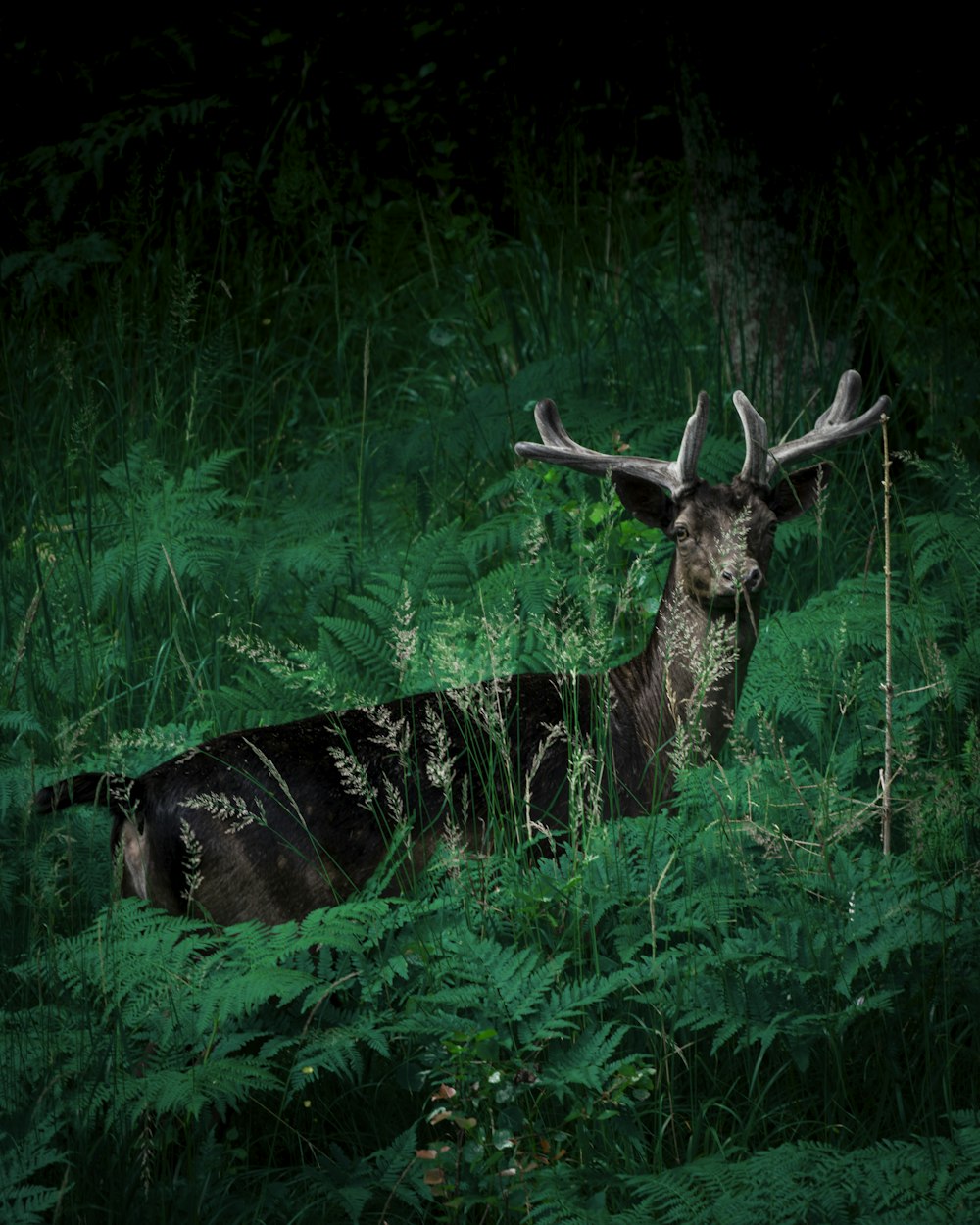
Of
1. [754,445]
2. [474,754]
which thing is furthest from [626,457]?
[474,754]

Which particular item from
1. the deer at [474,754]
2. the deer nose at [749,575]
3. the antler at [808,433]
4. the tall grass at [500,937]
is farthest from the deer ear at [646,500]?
the deer nose at [749,575]

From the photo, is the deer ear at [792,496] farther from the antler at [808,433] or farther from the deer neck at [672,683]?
the deer neck at [672,683]

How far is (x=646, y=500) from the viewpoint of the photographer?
189 inches

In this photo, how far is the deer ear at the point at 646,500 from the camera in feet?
15.6

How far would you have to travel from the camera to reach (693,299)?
23.3 ft

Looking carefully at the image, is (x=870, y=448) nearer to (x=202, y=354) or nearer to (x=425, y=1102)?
(x=202, y=354)

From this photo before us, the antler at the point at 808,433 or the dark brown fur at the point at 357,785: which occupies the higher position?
the antler at the point at 808,433

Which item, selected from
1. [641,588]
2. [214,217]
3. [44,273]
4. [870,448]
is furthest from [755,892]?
[214,217]

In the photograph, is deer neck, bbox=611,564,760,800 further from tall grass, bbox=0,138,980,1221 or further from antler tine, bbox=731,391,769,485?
antler tine, bbox=731,391,769,485

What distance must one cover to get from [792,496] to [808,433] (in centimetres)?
29

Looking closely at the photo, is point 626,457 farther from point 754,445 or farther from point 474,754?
point 474,754

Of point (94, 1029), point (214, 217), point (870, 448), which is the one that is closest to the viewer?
point (94, 1029)

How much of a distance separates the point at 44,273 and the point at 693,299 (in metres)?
2.94

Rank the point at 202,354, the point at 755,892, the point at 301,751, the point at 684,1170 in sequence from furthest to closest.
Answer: the point at 202,354 < the point at 301,751 < the point at 755,892 < the point at 684,1170
